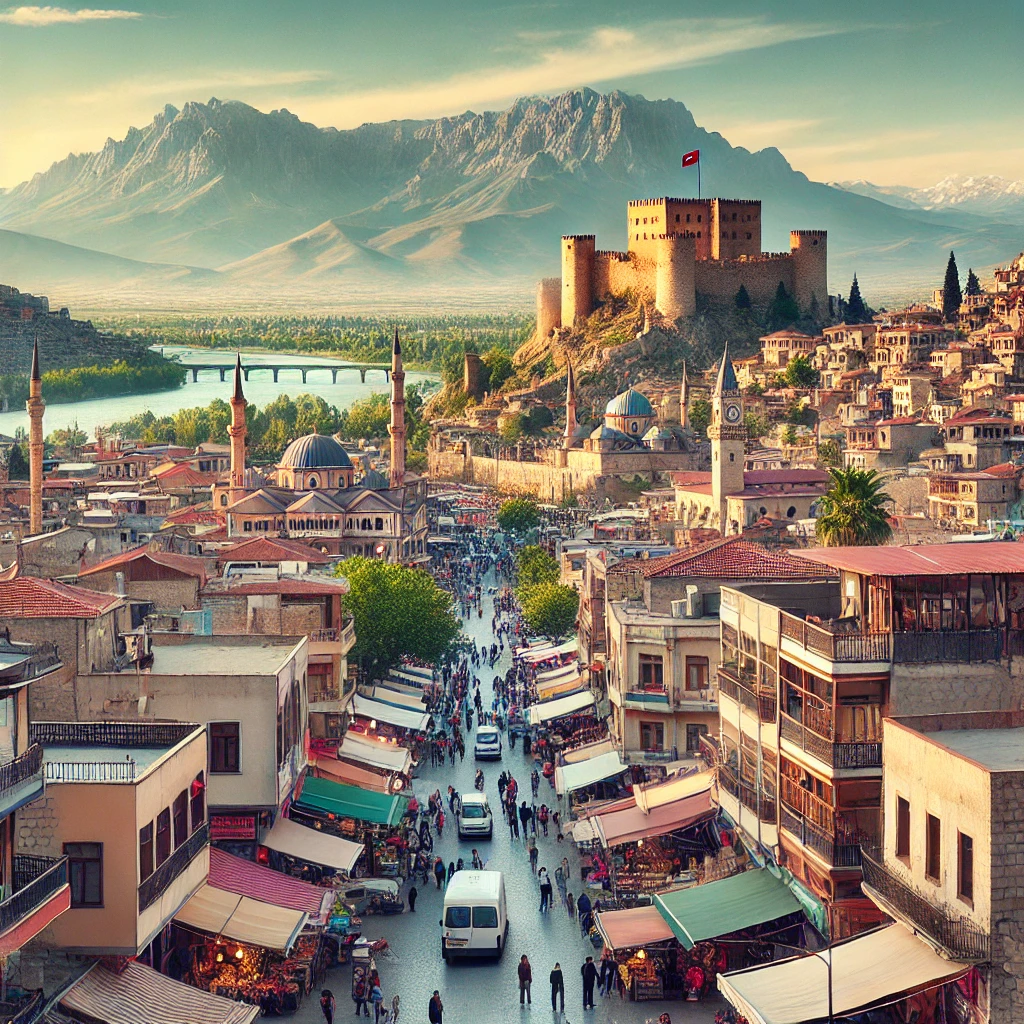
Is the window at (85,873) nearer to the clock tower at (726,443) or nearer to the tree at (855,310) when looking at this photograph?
the clock tower at (726,443)

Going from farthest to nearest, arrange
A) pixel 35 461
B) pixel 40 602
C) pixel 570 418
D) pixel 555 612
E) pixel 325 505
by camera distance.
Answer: pixel 570 418, pixel 325 505, pixel 35 461, pixel 555 612, pixel 40 602

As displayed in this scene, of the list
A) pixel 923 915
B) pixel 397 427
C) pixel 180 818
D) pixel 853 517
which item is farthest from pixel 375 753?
pixel 397 427

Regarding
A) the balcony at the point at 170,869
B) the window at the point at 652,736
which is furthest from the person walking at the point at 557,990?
the window at the point at 652,736

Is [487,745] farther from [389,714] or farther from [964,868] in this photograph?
[964,868]

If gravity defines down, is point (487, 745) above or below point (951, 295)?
below

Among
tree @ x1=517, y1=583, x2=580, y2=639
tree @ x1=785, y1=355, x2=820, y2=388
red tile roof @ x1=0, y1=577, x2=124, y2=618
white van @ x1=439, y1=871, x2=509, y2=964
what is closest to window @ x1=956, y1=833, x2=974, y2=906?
white van @ x1=439, y1=871, x2=509, y2=964
